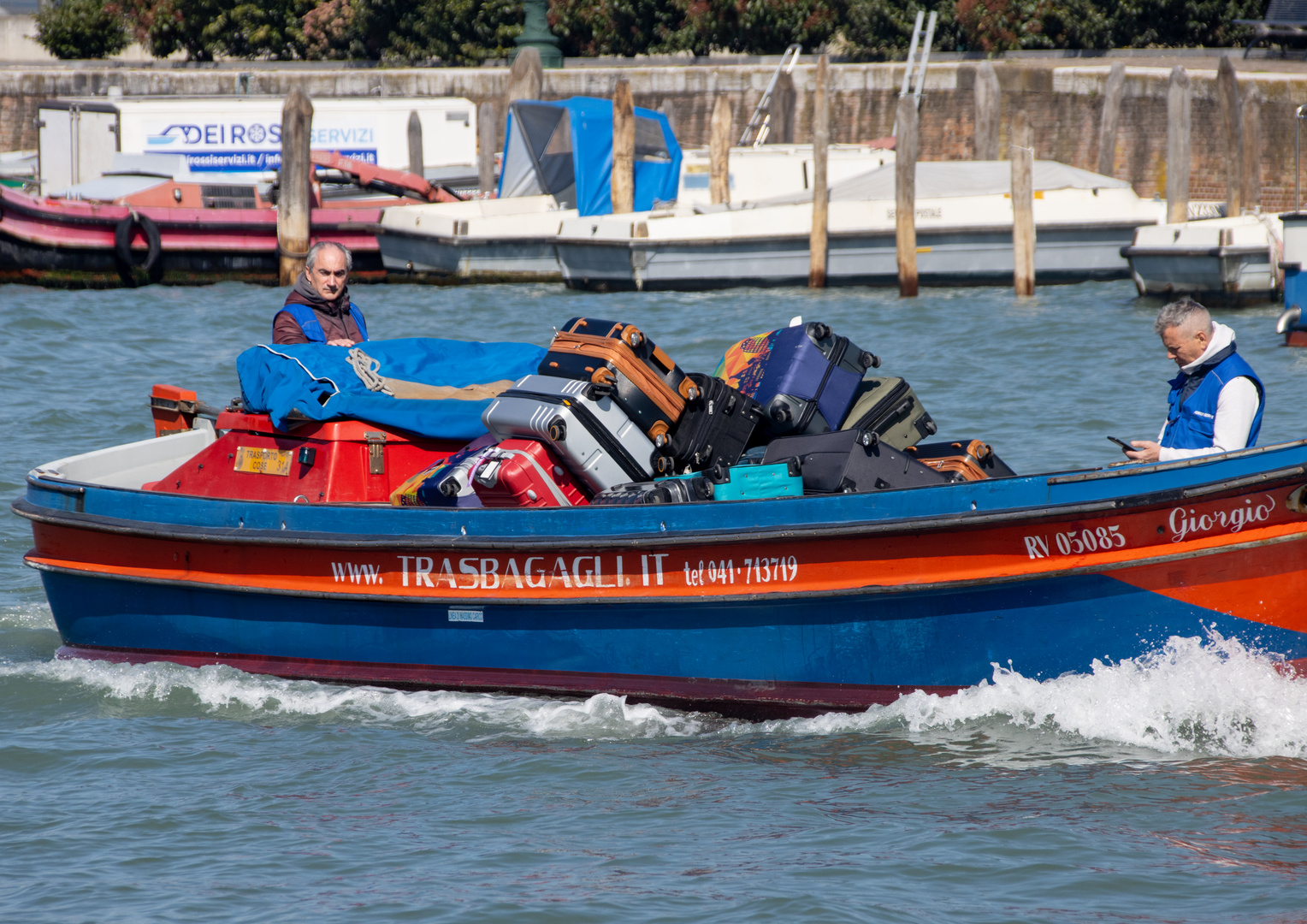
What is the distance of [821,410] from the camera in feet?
23.0

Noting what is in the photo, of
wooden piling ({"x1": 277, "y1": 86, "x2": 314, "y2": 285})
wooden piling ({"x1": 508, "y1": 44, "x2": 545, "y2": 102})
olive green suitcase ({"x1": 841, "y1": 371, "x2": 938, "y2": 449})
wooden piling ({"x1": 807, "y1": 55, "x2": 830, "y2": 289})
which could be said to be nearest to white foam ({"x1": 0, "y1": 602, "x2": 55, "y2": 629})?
olive green suitcase ({"x1": 841, "y1": 371, "x2": 938, "y2": 449})

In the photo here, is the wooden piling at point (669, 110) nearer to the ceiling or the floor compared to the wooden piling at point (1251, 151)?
nearer to the ceiling

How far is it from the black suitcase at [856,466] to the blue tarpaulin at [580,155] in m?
17.7

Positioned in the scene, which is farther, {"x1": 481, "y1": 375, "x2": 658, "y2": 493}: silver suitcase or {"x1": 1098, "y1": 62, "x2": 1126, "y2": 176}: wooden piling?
{"x1": 1098, "y1": 62, "x2": 1126, "y2": 176}: wooden piling

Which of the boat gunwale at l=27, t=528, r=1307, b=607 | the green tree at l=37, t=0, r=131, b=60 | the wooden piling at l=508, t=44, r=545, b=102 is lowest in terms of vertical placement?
the boat gunwale at l=27, t=528, r=1307, b=607

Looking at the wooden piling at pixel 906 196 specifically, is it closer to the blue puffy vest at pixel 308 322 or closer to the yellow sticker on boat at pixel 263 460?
the blue puffy vest at pixel 308 322

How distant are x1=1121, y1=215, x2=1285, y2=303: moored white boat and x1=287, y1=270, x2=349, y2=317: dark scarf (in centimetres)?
1371

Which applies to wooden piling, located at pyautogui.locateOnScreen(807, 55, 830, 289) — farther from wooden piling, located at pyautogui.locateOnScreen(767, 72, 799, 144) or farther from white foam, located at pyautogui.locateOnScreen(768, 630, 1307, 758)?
white foam, located at pyautogui.locateOnScreen(768, 630, 1307, 758)

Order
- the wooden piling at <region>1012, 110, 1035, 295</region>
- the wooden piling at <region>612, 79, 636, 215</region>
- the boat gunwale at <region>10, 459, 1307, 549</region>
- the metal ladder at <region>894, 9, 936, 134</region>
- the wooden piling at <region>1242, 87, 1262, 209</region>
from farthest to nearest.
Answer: the metal ladder at <region>894, 9, 936, 134</region>
the wooden piling at <region>612, 79, 636, 215</region>
the wooden piling at <region>1242, 87, 1262, 209</region>
the wooden piling at <region>1012, 110, 1035, 295</region>
the boat gunwale at <region>10, 459, 1307, 549</region>

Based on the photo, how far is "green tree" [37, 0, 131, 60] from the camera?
124 feet

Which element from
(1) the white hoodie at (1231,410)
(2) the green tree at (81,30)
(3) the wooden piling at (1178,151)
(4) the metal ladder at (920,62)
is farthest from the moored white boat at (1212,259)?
(2) the green tree at (81,30)

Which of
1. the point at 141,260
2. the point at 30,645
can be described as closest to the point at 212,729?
the point at 30,645

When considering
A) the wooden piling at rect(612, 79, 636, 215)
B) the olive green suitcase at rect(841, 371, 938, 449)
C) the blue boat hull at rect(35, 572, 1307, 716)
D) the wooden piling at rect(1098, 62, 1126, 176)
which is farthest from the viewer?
the wooden piling at rect(1098, 62, 1126, 176)

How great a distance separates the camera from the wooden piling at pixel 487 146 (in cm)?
2714
